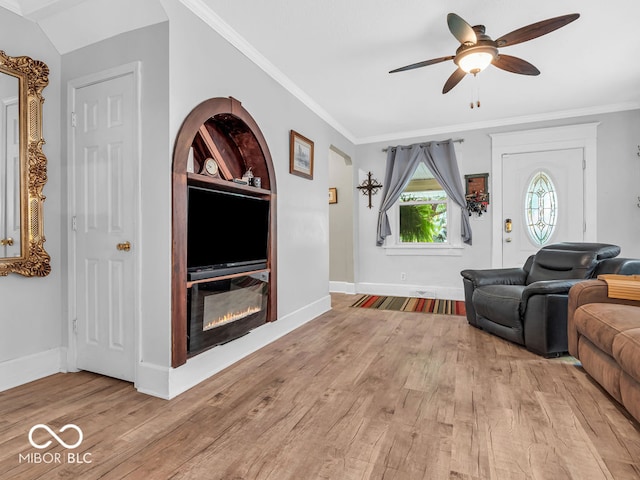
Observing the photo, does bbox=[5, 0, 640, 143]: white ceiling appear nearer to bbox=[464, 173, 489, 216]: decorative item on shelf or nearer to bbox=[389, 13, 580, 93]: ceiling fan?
bbox=[389, 13, 580, 93]: ceiling fan

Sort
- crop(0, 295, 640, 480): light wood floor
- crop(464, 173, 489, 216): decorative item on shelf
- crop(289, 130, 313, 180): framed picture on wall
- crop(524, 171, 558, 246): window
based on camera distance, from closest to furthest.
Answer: crop(0, 295, 640, 480): light wood floor, crop(289, 130, 313, 180): framed picture on wall, crop(524, 171, 558, 246): window, crop(464, 173, 489, 216): decorative item on shelf

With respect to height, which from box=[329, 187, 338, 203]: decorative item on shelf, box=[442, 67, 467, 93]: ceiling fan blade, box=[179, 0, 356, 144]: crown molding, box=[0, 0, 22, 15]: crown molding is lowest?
box=[329, 187, 338, 203]: decorative item on shelf

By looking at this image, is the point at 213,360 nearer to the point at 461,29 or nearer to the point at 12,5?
the point at 12,5

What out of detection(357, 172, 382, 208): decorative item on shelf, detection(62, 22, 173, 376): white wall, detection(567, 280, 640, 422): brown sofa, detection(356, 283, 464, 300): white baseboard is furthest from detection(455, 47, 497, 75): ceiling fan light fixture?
detection(356, 283, 464, 300): white baseboard

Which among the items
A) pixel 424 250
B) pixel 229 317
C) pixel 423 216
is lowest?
pixel 229 317

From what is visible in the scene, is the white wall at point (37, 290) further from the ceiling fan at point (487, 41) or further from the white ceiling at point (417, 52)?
the ceiling fan at point (487, 41)

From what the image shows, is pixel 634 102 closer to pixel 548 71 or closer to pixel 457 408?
pixel 548 71

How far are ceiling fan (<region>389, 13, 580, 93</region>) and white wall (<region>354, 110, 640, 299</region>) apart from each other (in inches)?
92.0

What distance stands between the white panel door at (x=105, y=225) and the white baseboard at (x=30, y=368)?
15 centimetres

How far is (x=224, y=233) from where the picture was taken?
256cm

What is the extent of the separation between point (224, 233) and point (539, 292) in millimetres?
2556

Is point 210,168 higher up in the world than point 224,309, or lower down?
higher up

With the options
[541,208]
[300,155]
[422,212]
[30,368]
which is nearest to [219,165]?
[300,155]

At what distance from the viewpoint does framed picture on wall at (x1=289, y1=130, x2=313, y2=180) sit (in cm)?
354
